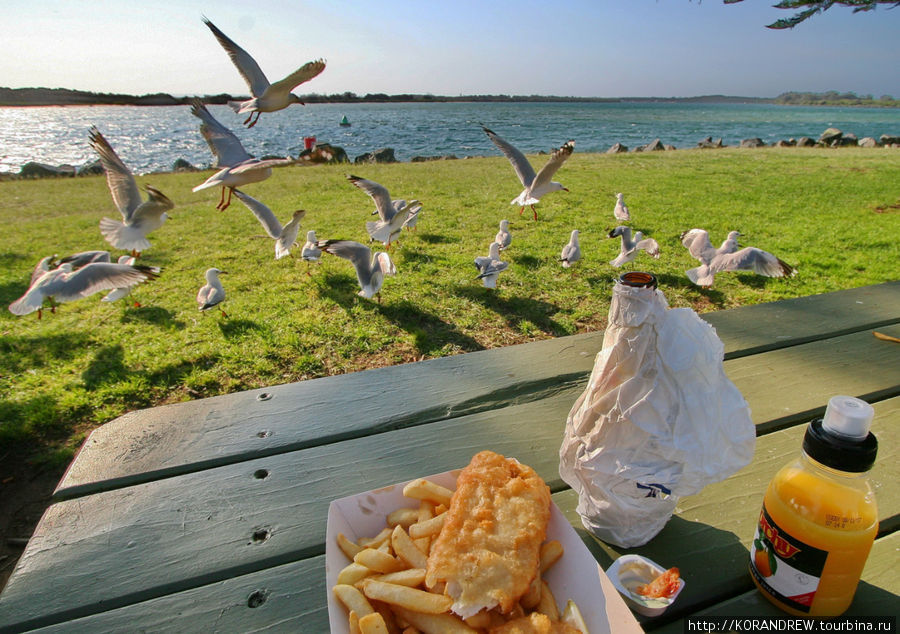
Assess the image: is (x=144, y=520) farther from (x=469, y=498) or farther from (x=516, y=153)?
(x=516, y=153)

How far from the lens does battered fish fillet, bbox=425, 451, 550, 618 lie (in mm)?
884

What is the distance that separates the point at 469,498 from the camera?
1.04m

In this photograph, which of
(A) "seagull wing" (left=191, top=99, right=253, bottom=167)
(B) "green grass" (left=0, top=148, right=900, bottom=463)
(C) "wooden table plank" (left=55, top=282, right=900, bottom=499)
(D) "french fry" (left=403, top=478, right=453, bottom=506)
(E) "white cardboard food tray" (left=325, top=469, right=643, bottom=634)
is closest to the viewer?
(E) "white cardboard food tray" (left=325, top=469, right=643, bottom=634)

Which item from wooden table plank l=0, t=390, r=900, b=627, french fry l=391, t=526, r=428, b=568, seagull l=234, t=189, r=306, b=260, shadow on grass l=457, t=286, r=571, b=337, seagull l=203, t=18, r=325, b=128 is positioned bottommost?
shadow on grass l=457, t=286, r=571, b=337

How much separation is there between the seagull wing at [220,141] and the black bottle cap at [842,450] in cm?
308

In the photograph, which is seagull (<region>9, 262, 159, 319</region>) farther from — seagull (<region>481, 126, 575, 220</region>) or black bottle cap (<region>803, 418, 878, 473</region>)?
black bottle cap (<region>803, 418, 878, 473</region>)

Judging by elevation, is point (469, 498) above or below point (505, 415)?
above

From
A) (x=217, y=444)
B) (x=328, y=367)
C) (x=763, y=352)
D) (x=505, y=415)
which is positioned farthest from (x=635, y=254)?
(x=217, y=444)

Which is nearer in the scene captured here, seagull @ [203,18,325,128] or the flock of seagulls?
seagull @ [203,18,325,128]

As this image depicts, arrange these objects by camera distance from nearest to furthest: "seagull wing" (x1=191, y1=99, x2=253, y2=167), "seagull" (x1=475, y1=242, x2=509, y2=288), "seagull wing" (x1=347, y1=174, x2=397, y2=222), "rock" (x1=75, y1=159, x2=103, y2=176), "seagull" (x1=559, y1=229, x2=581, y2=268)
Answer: "seagull wing" (x1=191, y1=99, x2=253, y2=167) → "seagull" (x1=475, y1=242, x2=509, y2=288) → "seagull" (x1=559, y1=229, x2=581, y2=268) → "seagull wing" (x1=347, y1=174, x2=397, y2=222) → "rock" (x1=75, y1=159, x2=103, y2=176)

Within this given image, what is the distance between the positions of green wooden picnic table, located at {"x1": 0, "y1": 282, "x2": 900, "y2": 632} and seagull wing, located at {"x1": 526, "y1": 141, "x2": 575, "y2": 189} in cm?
504

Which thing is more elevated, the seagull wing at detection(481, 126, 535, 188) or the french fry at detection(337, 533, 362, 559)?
the seagull wing at detection(481, 126, 535, 188)

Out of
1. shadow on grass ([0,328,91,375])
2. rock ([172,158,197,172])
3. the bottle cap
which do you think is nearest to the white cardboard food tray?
the bottle cap

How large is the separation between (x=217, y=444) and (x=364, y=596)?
810mm
